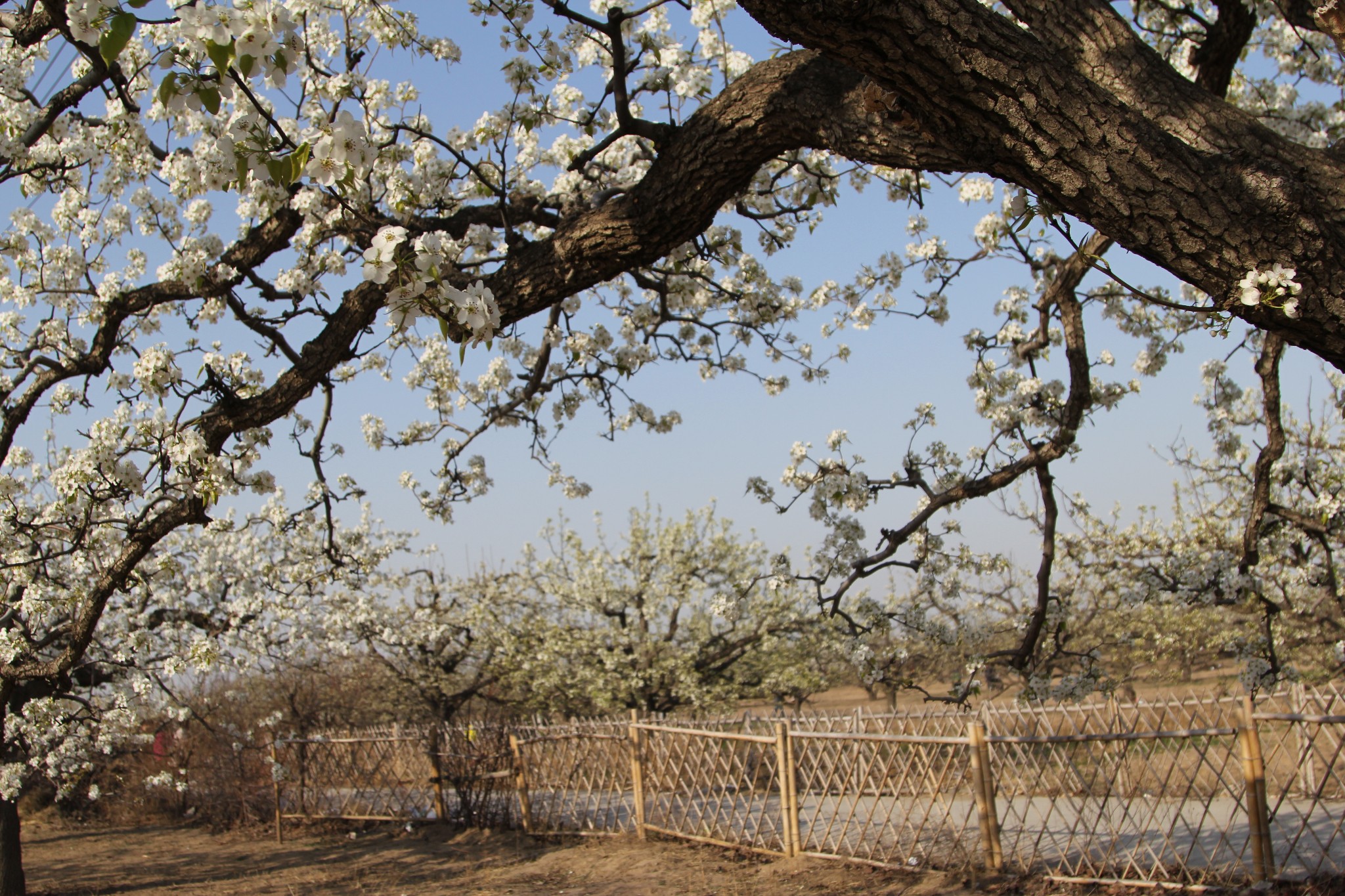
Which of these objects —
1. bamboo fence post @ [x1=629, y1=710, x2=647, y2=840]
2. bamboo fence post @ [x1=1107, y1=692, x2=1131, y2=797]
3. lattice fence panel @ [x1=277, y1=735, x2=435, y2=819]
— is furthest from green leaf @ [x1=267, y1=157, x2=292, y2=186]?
lattice fence panel @ [x1=277, y1=735, x2=435, y2=819]

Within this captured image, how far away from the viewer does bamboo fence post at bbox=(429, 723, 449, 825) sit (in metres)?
10.7

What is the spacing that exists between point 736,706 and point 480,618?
4.13 meters

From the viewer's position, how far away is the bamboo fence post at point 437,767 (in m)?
10.7

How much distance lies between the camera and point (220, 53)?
1729mm

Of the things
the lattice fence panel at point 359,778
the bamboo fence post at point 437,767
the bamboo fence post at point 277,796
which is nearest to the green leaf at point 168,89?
the bamboo fence post at point 437,767

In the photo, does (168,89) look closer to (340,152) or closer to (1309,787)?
(340,152)

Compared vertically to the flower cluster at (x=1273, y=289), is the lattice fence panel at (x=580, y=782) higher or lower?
lower

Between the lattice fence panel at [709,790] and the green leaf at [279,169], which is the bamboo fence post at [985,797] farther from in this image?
the green leaf at [279,169]

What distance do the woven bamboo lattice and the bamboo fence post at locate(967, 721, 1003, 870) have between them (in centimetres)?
183

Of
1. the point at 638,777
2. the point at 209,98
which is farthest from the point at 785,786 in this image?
the point at 209,98

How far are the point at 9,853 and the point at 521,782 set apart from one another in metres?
4.44

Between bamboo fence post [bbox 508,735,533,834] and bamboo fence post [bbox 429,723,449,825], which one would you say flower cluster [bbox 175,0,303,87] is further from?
bamboo fence post [bbox 429,723,449,825]

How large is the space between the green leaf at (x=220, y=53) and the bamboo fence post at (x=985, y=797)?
19.7ft

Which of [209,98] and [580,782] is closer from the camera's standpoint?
[209,98]
